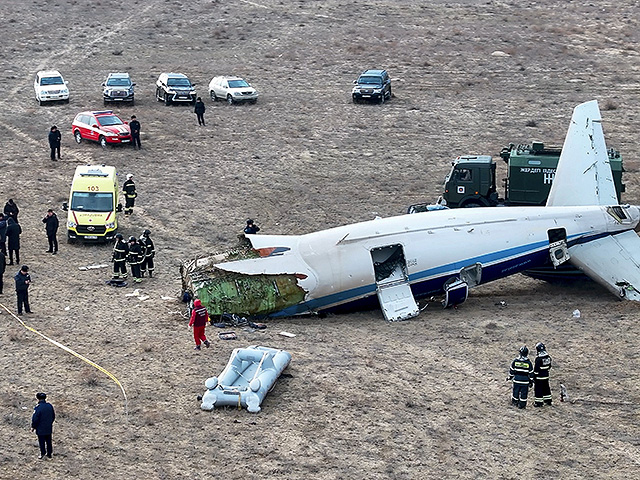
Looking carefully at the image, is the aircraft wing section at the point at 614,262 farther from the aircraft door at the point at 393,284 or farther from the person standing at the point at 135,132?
the person standing at the point at 135,132

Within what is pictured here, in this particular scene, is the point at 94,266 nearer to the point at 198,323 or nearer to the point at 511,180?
the point at 198,323

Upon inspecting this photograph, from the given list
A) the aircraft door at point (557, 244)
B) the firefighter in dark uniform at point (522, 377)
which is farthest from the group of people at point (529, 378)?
the aircraft door at point (557, 244)

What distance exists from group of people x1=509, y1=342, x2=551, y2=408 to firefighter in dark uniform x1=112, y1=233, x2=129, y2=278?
45.8ft

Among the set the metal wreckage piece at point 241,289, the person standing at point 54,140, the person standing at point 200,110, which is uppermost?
the person standing at point 200,110

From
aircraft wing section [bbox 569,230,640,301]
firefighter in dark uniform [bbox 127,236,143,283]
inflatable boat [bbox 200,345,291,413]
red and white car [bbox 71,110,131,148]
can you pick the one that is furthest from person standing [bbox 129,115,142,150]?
inflatable boat [bbox 200,345,291,413]

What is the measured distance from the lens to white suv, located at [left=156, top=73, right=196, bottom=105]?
5441cm

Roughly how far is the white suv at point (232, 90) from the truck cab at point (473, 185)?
2075 centimetres

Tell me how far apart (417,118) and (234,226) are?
676 inches

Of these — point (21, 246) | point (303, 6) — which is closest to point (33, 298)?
point (21, 246)

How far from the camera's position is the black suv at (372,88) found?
54.1 m

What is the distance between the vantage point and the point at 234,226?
38062mm

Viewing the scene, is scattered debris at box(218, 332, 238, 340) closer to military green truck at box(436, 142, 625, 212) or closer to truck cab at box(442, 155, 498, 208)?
military green truck at box(436, 142, 625, 212)

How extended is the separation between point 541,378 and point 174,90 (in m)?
36.3

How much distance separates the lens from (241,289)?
28.4 m
